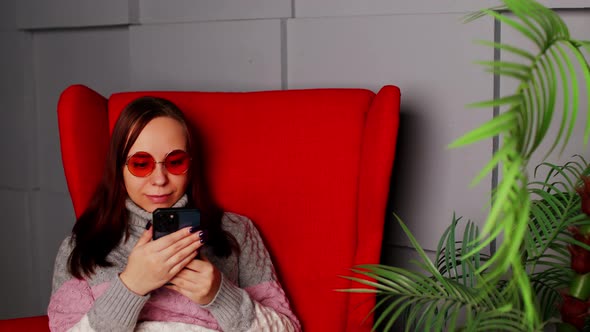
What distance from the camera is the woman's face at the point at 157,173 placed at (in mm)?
1558

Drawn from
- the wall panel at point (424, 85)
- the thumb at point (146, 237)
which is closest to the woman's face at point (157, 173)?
the thumb at point (146, 237)

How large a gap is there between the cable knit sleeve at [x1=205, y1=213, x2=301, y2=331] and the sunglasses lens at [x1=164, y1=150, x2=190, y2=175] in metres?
0.18

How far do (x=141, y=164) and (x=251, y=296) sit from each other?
1.14ft

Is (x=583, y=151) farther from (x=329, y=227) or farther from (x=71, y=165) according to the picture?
(x=71, y=165)

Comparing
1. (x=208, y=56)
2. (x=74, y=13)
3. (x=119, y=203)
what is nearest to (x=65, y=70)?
(x=74, y=13)

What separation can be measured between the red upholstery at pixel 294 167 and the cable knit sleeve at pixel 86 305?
0.26m

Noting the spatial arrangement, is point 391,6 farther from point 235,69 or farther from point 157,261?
point 157,261

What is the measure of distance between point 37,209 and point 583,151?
5.85ft

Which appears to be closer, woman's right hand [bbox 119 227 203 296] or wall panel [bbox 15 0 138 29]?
woman's right hand [bbox 119 227 203 296]

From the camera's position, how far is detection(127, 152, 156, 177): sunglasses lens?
1.54 metres

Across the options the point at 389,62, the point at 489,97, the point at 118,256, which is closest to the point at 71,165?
the point at 118,256

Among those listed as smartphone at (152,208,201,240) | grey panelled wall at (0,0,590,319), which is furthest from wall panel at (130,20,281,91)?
smartphone at (152,208,201,240)

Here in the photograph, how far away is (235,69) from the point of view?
7.06ft

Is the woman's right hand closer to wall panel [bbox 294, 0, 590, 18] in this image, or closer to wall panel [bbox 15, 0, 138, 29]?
wall panel [bbox 294, 0, 590, 18]
